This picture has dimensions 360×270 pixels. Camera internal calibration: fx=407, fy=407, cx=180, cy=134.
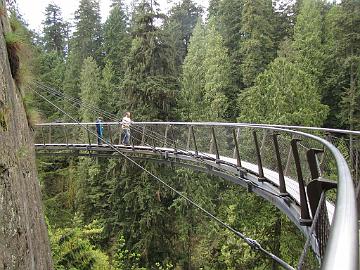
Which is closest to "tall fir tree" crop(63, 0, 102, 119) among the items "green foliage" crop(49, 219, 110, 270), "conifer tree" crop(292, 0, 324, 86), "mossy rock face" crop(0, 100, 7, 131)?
"conifer tree" crop(292, 0, 324, 86)

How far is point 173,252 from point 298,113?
28.4ft

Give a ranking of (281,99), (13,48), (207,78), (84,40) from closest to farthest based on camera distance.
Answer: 1. (13,48)
2. (281,99)
3. (207,78)
4. (84,40)

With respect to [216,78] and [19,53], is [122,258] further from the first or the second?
[216,78]

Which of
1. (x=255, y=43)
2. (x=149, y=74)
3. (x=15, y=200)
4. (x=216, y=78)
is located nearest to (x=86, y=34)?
(x=216, y=78)

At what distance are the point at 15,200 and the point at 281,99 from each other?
15.6 m

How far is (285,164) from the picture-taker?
6.27 m

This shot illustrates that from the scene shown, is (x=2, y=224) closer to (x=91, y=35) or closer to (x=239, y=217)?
(x=239, y=217)

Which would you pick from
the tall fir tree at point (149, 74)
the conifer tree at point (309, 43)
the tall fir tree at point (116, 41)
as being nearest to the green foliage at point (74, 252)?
the tall fir tree at point (149, 74)

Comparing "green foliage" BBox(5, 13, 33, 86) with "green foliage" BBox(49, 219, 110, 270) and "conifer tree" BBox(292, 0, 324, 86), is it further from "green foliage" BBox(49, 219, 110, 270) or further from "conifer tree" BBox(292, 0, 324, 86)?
"conifer tree" BBox(292, 0, 324, 86)

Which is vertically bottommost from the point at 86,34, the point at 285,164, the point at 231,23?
the point at 285,164

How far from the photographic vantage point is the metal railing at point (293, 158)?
1.10 m

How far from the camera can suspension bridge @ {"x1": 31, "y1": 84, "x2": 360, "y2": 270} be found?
123 centimetres

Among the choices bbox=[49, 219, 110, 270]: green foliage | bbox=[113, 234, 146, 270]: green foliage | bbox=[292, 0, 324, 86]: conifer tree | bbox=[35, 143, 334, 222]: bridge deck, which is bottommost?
bbox=[113, 234, 146, 270]: green foliage

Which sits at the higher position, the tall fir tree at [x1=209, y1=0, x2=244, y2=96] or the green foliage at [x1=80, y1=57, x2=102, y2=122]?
the tall fir tree at [x1=209, y1=0, x2=244, y2=96]
